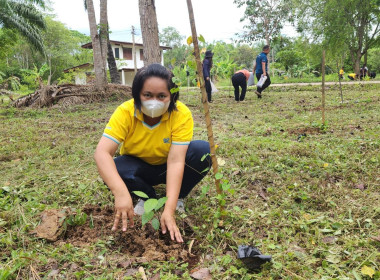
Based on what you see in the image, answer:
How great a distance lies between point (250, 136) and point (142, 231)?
240 centimetres

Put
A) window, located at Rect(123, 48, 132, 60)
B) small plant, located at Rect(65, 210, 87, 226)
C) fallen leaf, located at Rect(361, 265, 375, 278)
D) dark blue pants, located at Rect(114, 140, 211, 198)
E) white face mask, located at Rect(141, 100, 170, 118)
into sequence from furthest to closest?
window, located at Rect(123, 48, 132, 60) < dark blue pants, located at Rect(114, 140, 211, 198) < small plant, located at Rect(65, 210, 87, 226) < white face mask, located at Rect(141, 100, 170, 118) < fallen leaf, located at Rect(361, 265, 375, 278)

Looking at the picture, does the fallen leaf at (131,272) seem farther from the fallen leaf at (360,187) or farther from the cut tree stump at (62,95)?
the cut tree stump at (62,95)

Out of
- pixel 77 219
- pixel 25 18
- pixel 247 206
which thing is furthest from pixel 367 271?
pixel 25 18

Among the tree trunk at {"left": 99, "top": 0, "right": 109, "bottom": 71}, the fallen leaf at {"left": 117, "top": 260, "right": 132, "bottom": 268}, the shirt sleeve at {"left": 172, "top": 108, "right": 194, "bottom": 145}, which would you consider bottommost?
the fallen leaf at {"left": 117, "top": 260, "right": 132, "bottom": 268}

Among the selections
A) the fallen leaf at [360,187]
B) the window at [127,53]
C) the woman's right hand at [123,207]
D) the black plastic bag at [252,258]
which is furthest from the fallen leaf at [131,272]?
the window at [127,53]

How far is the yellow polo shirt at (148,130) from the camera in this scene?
A: 1629mm

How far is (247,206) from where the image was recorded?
1.95 meters

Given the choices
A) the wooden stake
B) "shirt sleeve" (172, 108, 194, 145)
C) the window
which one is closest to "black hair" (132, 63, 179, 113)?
"shirt sleeve" (172, 108, 194, 145)

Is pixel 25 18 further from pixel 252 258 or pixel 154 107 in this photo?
pixel 252 258

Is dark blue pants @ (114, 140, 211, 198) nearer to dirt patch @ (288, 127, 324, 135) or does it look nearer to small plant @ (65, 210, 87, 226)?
small plant @ (65, 210, 87, 226)

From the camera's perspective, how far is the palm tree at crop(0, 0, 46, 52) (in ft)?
50.6

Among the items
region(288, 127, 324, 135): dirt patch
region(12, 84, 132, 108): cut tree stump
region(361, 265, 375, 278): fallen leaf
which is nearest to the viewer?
region(361, 265, 375, 278): fallen leaf

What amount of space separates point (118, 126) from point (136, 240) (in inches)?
24.7

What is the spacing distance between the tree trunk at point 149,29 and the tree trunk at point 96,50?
369 cm
